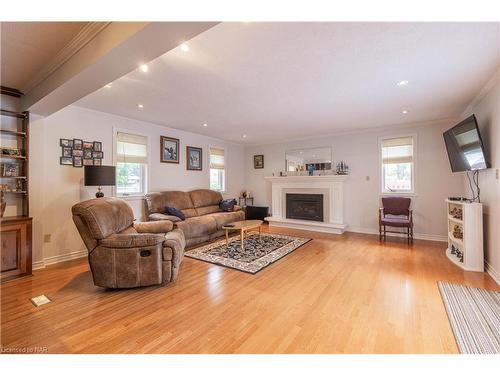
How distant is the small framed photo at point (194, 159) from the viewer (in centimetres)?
553

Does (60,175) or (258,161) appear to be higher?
(258,161)

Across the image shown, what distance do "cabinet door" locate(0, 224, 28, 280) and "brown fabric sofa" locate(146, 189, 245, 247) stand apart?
5.66 feet

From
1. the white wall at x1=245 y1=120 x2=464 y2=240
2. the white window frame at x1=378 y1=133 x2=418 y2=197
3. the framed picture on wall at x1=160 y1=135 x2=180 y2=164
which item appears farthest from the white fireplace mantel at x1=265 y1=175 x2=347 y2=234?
the framed picture on wall at x1=160 y1=135 x2=180 y2=164

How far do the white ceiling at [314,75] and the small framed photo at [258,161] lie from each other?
253 cm

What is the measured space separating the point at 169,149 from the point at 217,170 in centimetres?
171

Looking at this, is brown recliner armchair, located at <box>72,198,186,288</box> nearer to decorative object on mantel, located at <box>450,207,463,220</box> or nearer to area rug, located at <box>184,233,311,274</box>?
area rug, located at <box>184,233,311,274</box>

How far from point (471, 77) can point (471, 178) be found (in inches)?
72.5

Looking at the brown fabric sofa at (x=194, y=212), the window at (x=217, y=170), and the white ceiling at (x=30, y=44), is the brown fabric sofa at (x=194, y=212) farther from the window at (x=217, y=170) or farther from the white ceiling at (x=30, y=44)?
the white ceiling at (x=30, y=44)

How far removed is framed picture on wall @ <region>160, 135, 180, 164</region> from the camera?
4930 millimetres

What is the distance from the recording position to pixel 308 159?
613 centimetres

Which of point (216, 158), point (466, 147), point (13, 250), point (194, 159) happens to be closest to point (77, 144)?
point (13, 250)

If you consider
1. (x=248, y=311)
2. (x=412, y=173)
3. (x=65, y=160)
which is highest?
(x=65, y=160)

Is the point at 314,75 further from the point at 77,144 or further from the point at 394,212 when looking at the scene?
the point at 77,144
